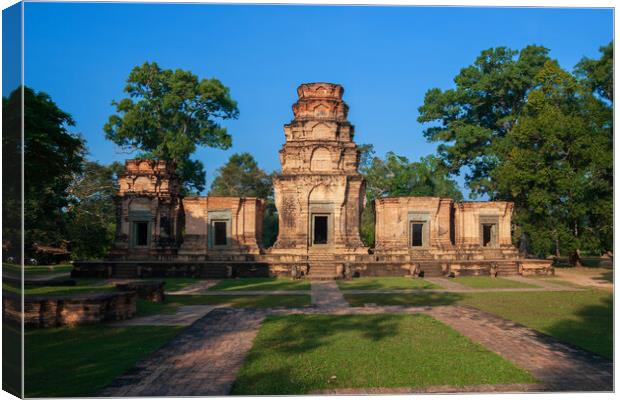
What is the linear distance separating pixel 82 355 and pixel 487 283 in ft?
55.3

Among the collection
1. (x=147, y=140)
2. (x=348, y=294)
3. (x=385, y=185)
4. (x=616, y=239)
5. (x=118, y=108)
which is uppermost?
(x=118, y=108)

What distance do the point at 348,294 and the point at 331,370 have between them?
9.79m

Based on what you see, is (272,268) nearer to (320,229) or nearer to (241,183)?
(320,229)

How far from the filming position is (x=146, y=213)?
27.5m

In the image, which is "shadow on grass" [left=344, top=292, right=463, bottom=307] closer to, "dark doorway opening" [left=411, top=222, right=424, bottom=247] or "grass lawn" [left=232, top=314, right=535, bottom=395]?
"grass lawn" [left=232, top=314, right=535, bottom=395]

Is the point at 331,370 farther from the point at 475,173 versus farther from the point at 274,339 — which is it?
the point at 475,173

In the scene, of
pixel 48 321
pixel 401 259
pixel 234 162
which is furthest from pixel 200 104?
pixel 48 321

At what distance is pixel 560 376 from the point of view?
689cm

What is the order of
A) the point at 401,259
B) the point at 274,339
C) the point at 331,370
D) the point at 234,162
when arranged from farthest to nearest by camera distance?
1. the point at 234,162
2. the point at 401,259
3. the point at 274,339
4. the point at 331,370

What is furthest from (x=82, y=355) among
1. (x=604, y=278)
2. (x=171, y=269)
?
(x=604, y=278)

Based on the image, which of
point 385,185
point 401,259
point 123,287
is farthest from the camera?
point 385,185

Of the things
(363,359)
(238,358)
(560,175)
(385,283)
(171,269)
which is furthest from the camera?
(560,175)

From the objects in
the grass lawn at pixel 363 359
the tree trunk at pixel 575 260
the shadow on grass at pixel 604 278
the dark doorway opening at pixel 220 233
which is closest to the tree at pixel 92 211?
the dark doorway opening at pixel 220 233

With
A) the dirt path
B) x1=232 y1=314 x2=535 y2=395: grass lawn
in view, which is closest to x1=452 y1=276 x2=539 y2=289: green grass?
the dirt path
